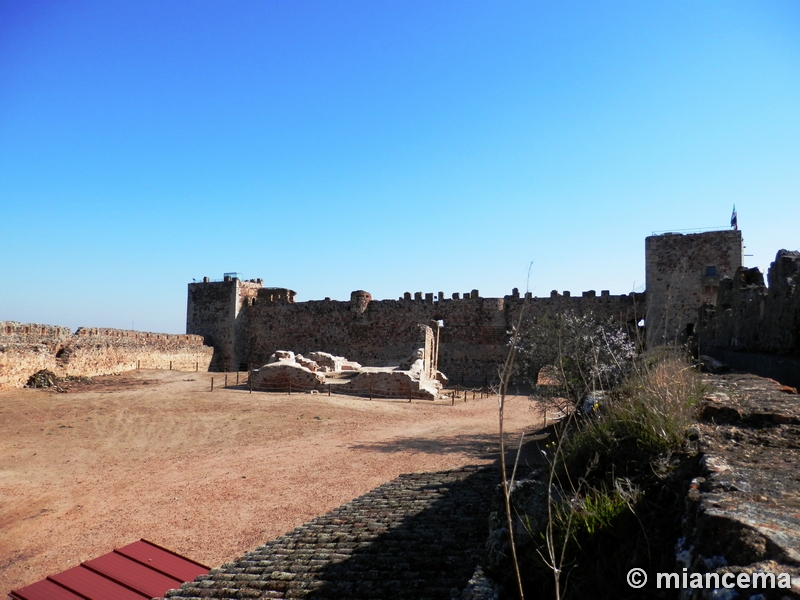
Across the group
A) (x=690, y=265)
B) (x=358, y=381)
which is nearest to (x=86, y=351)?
(x=358, y=381)

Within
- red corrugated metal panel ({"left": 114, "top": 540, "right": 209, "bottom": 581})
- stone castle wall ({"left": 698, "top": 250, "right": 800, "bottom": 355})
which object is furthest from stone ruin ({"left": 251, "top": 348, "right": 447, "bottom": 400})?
red corrugated metal panel ({"left": 114, "top": 540, "right": 209, "bottom": 581})

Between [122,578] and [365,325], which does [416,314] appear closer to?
[365,325]

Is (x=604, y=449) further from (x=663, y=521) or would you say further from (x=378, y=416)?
(x=378, y=416)

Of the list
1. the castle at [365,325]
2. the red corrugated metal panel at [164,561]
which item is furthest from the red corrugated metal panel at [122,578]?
the castle at [365,325]

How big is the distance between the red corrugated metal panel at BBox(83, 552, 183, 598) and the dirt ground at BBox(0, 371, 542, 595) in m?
1.18

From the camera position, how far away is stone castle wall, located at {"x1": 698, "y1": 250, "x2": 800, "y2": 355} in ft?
14.9

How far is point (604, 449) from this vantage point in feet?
8.79

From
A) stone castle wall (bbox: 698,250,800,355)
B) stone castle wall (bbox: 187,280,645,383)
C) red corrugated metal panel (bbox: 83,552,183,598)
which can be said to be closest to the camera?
red corrugated metal panel (bbox: 83,552,183,598)

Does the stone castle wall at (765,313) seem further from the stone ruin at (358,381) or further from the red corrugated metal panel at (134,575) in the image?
the stone ruin at (358,381)

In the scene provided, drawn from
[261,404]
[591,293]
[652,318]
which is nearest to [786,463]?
[261,404]

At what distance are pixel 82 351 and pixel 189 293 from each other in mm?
9485

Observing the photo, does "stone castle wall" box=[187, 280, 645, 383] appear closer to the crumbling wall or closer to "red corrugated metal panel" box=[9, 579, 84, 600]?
the crumbling wall

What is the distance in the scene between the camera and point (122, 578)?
454 cm

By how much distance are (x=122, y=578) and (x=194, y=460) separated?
5.66 meters
